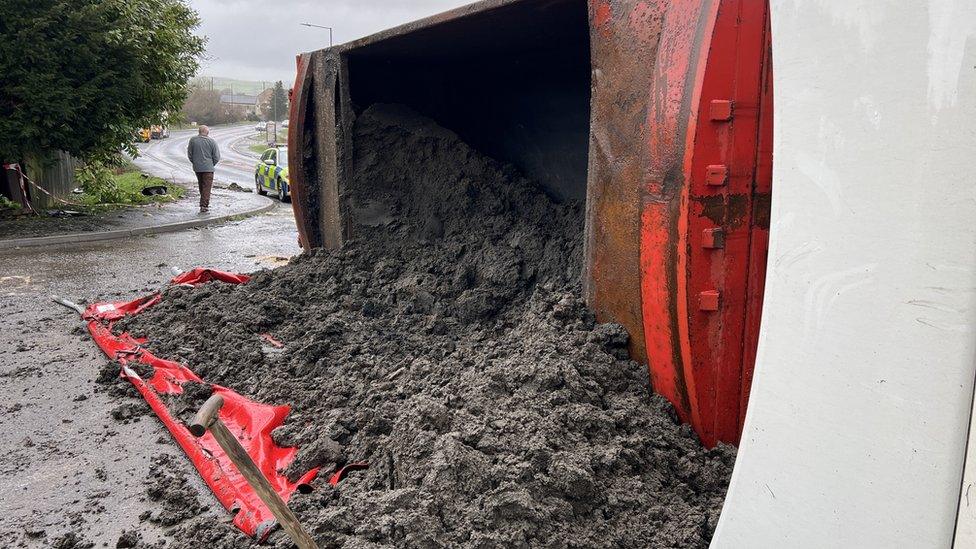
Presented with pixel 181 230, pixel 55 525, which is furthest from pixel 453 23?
pixel 181 230

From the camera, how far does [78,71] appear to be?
34.9ft

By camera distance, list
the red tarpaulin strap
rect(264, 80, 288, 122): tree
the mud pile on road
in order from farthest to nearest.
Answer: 1. rect(264, 80, 288, 122): tree
2. the red tarpaulin strap
3. the mud pile on road

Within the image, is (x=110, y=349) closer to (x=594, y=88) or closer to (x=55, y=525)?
(x=55, y=525)

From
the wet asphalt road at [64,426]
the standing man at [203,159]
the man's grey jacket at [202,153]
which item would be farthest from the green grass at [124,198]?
the wet asphalt road at [64,426]

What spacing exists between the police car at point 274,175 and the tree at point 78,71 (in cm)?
598

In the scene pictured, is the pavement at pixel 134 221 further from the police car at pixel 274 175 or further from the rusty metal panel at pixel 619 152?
the rusty metal panel at pixel 619 152

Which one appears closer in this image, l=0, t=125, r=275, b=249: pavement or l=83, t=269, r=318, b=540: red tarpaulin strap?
l=83, t=269, r=318, b=540: red tarpaulin strap

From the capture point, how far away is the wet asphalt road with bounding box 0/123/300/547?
120 inches

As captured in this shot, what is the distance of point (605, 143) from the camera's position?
3.03 m

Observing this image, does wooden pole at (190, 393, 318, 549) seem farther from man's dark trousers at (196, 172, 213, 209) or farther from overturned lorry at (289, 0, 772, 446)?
man's dark trousers at (196, 172, 213, 209)

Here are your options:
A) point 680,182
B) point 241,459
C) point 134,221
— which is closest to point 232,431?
point 241,459

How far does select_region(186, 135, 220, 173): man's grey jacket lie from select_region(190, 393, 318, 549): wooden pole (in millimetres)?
13240

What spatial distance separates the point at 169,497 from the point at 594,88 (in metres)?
2.62

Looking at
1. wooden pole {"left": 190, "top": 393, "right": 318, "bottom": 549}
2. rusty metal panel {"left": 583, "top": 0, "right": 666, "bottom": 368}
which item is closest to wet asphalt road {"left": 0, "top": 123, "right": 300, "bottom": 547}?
wooden pole {"left": 190, "top": 393, "right": 318, "bottom": 549}
